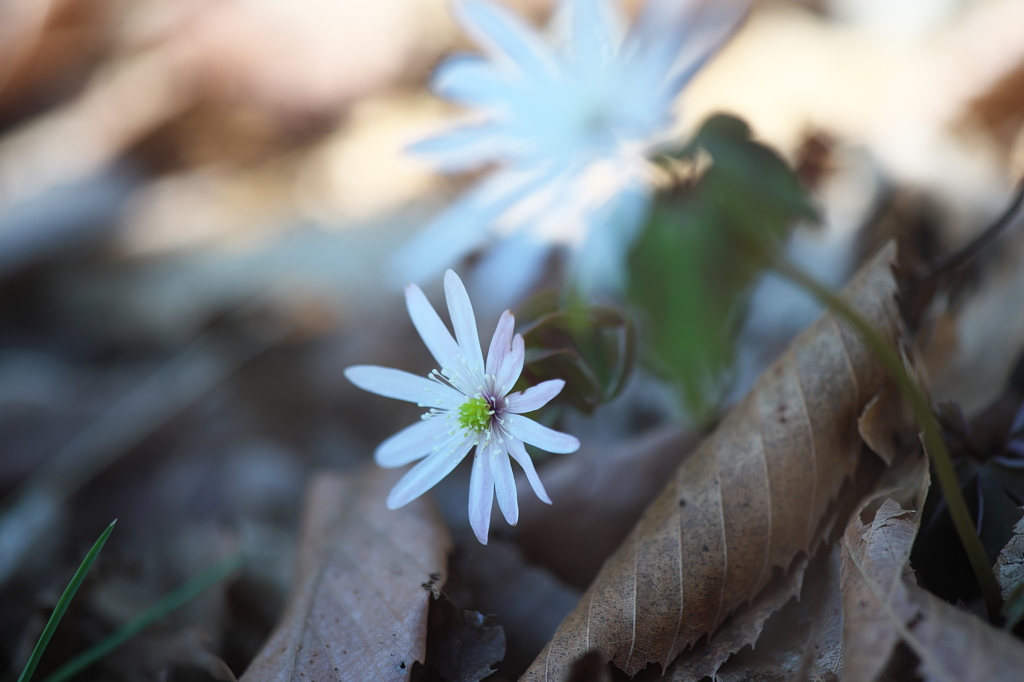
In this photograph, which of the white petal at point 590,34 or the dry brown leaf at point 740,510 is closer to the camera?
the dry brown leaf at point 740,510

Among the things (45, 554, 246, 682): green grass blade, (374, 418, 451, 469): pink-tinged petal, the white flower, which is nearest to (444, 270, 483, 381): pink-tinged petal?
the white flower

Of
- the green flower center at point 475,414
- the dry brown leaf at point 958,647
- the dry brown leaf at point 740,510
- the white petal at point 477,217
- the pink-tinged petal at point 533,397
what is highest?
the white petal at point 477,217

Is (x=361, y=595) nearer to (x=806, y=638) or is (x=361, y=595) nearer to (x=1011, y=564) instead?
(x=806, y=638)

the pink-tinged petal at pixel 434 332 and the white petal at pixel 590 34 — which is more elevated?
the white petal at pixel 590 34

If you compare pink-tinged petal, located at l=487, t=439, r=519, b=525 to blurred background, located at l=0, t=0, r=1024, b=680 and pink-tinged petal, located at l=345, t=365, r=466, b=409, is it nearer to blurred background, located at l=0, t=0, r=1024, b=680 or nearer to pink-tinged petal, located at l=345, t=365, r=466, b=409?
pink-tinged petal, located at l=345, t=365, r=466, b=409

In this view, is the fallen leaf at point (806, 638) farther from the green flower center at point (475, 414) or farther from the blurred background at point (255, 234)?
the green flower center at point (475, 414)

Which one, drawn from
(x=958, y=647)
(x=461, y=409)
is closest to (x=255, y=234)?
(x=461, y=409)

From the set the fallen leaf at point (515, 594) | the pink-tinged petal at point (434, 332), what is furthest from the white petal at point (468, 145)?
the fallen leaf at point (515, 594)
